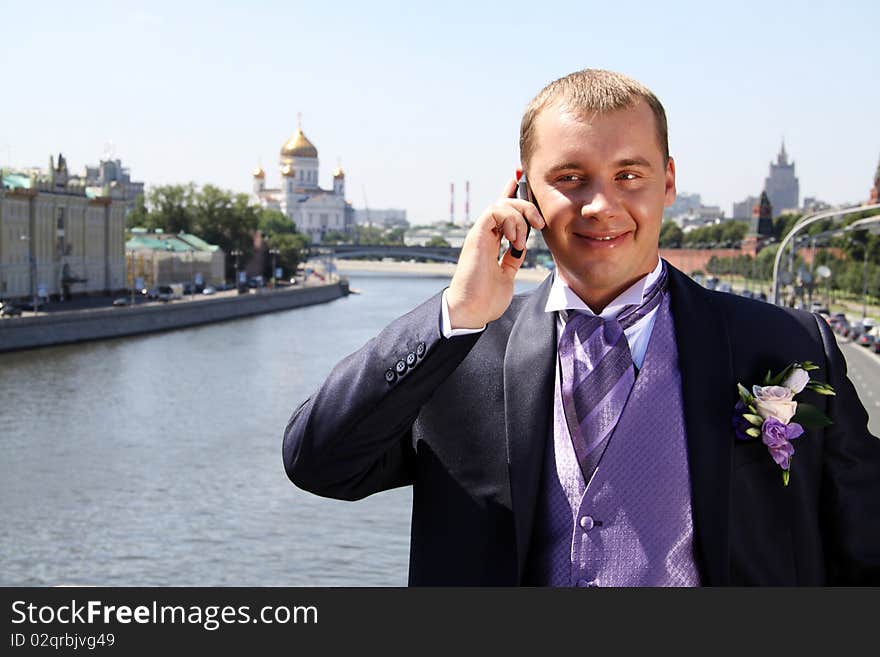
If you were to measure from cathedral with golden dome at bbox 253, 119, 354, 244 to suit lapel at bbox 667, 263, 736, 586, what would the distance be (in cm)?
9438

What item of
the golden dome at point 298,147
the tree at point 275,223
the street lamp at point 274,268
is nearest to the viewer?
the street lamp at point 274,268

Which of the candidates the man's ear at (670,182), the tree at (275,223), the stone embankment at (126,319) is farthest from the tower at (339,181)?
the man's ear at (670,182)

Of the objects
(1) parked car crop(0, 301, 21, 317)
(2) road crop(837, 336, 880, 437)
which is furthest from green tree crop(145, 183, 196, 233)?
(2) road crop(837, 336, 880, 437)

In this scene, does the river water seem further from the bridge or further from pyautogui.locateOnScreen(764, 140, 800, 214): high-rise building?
pyautogui.locateOnScreen(764, 140, 800, 214): high-rise building

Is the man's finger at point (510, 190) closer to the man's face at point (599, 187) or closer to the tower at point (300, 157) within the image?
the man's face at point (599, 187)

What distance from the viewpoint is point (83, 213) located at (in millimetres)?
35969

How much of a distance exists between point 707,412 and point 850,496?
0.50 ft

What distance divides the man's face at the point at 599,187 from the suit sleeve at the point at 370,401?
0.43 feet

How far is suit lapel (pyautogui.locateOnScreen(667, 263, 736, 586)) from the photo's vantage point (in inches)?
49.5

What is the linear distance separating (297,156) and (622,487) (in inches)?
3842

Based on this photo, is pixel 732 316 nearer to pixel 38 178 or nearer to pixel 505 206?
pixel 505 206

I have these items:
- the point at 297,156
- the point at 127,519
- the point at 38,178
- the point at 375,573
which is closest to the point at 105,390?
the point at 127,519

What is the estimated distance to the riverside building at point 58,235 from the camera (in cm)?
3042
